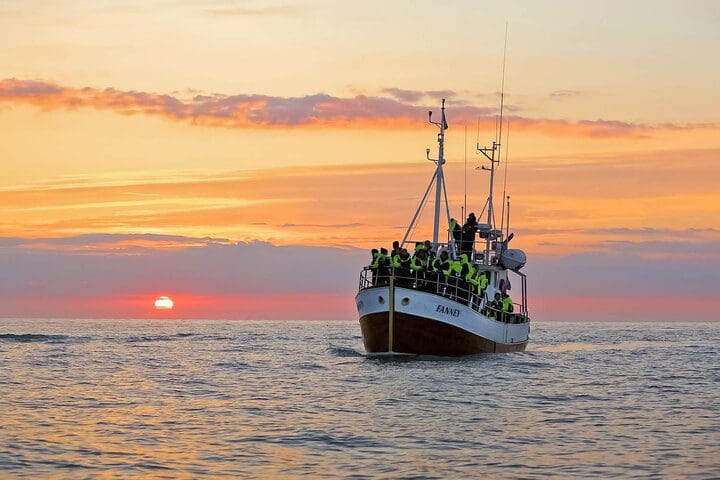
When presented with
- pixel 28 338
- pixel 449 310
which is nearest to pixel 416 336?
pixel 449 310

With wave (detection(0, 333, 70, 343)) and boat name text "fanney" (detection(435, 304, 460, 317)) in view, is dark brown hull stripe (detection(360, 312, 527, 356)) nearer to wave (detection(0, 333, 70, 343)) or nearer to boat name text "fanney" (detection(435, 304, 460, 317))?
boat name text "fanney" (detection(435, 304, 460, 317))

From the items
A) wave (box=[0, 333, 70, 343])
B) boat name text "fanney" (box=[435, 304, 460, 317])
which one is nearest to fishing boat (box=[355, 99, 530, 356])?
boat name text "fanney" (box=[435, 304, 460, 317])

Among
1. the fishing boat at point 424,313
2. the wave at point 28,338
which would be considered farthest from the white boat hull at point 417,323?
the wave at point 28,338

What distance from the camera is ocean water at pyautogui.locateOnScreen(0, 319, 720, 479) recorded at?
18.5m

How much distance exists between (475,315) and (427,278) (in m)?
3.16

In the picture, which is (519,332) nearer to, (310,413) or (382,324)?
(382,324)

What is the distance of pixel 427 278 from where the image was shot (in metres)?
A: 43.1

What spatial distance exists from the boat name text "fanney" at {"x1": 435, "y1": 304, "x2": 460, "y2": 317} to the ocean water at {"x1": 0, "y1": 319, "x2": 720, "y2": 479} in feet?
6.66

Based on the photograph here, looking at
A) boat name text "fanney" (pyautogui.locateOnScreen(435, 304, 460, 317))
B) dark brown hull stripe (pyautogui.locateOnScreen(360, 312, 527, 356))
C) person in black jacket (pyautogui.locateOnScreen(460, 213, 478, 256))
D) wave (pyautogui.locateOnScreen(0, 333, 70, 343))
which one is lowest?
wave (pyautogui.locateOnScreen(0, 333, 70, 343))

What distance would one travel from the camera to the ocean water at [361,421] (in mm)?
18531

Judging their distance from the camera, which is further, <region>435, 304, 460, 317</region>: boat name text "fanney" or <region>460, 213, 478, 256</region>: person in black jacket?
<region>460, 213, 478, 256</region>: person in black jacket

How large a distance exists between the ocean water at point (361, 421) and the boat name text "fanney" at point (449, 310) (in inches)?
79.9

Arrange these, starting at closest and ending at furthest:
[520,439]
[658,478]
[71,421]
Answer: [658,478] < [520,439] < [71,421]

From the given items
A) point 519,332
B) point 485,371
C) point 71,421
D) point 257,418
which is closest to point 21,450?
point 71,421
